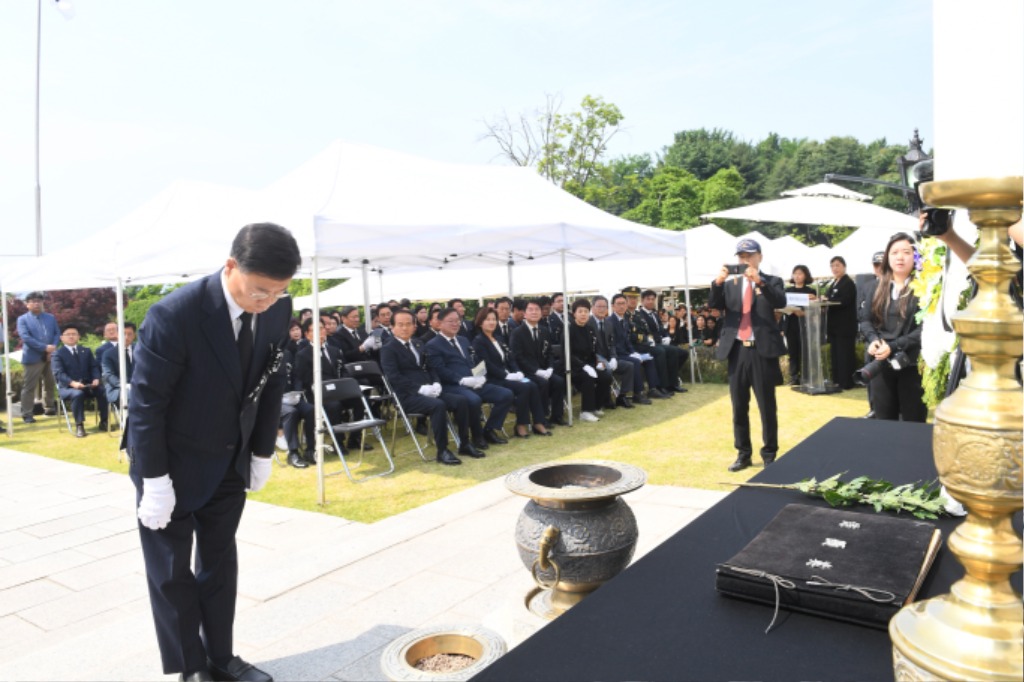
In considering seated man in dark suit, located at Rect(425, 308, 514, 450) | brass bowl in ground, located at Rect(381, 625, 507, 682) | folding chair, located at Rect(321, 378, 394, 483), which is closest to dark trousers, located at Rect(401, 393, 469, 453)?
seated man in dark suit, located at Rect(425, 308, 514, 450)

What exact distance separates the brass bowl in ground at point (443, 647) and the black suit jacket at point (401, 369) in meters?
5.73

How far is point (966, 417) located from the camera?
80 centimetres

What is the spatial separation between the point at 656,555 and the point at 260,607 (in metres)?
2.89

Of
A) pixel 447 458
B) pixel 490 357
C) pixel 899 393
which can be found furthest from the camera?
pixel 490 357

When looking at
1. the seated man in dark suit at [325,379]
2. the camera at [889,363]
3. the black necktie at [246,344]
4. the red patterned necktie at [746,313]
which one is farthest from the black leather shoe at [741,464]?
the black necktie at [246,344]

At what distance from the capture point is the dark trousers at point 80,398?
11.0m

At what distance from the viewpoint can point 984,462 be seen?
781 millimetres

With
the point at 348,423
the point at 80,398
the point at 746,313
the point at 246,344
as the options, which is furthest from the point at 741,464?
the point at 80,398

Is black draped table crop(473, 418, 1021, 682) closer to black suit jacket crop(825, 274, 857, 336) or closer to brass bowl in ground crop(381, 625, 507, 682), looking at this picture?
brass bowl in ground crop(381, 625, 507, 682)

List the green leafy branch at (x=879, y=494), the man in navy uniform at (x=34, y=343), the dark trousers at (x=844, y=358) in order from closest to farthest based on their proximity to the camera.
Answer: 1. the green leafy branch at (x=879, y=494)
2. the dark trousers at (x=844, y=358)
3. the man in navy uniform at (x=34, y=343)

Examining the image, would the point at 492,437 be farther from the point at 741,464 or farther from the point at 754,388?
the point at 754,388

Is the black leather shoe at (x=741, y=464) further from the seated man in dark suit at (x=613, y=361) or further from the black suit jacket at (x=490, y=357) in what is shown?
the seated man in dark suit at (x=613, y=361)

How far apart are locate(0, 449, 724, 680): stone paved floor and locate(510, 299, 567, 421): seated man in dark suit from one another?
321 centimetres

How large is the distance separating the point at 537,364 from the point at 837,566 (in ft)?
27.4
